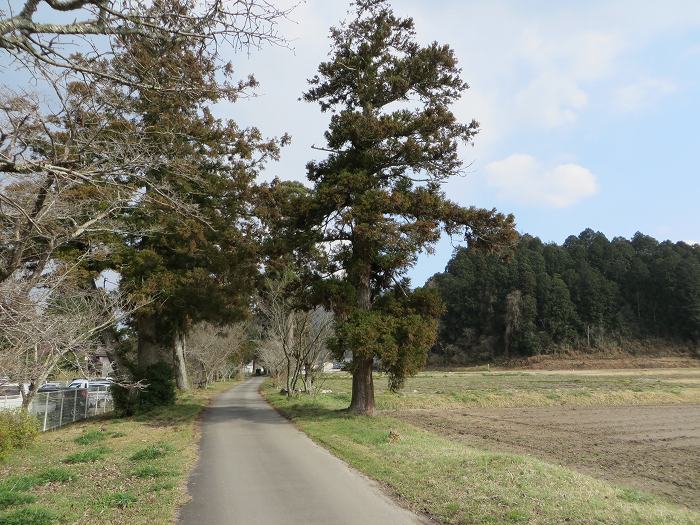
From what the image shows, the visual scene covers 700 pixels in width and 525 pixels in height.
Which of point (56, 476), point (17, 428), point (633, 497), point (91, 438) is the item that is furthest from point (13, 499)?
point (633, 497)

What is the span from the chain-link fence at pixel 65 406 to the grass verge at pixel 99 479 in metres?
4.15

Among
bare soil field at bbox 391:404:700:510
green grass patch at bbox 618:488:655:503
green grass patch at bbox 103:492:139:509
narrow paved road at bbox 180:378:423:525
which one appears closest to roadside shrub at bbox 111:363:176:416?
narrow paved road at bbox 180:378:423:525

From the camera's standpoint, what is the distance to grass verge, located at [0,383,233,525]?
7367 mm

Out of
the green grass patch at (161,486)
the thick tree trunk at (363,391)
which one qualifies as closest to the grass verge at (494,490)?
the green grass patch at (161,486)

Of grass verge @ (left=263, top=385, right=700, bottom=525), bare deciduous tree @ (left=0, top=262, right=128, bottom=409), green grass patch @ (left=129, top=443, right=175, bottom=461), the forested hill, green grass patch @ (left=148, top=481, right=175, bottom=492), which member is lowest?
grass verge @ (left=263, top=385, right=700, bottom=525)

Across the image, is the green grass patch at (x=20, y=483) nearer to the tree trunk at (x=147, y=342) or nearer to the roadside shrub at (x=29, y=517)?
the roadside shrub at (x=29, y=517)

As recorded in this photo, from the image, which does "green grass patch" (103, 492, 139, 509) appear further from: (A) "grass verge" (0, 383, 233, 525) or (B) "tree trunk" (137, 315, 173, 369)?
(B) "tree trunk" (137, 315, 173, 369)

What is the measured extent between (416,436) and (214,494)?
7554mm

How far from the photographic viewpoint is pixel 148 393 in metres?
22.4

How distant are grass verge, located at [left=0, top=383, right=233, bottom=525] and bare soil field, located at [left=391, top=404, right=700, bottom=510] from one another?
808 centimetres

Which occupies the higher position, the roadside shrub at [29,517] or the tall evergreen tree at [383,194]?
the tall evergreen tree at [383,194]

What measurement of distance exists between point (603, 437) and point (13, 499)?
1690 cm

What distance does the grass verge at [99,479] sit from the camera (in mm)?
7367

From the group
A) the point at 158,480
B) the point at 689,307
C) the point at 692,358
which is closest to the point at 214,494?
the point at 158,480
